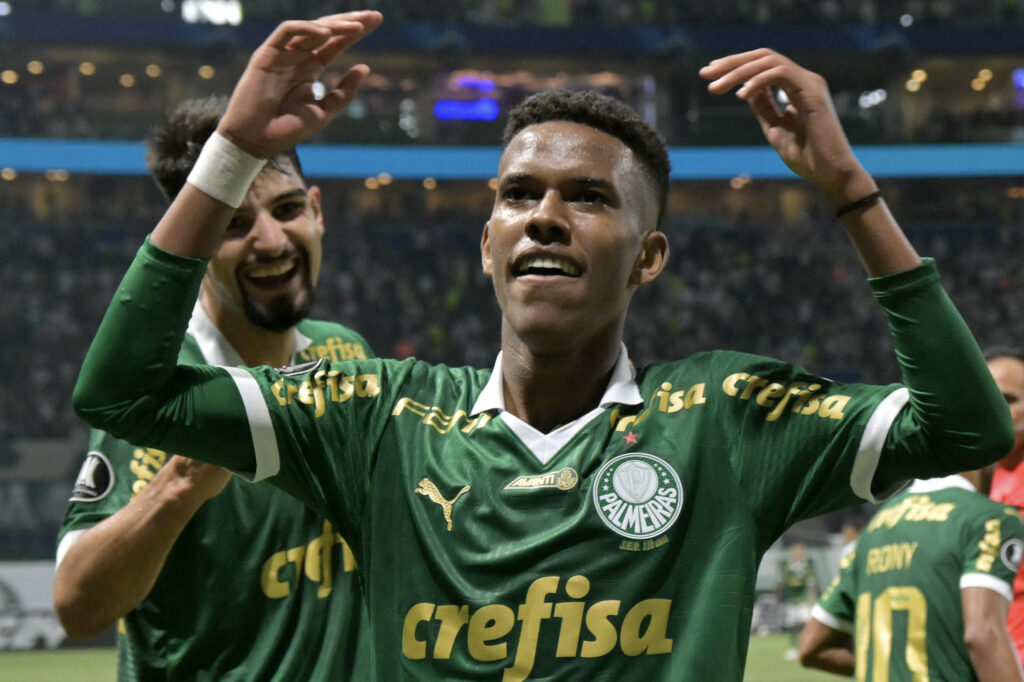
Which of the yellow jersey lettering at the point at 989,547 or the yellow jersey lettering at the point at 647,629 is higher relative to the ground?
the yellow jersey lettering at the point at 647,629

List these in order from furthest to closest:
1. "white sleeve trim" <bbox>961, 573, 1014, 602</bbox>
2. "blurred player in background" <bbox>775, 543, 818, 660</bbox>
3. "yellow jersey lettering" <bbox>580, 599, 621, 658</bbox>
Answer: "blurred player in background" <bbox>775, 543, 818, 660</bbox>
"white sleeve trim" <bbox>961, 573, 1014, 602</bbox>
"yellow jersey lettering" <bbox>580, 599, 621, 658</bbox>

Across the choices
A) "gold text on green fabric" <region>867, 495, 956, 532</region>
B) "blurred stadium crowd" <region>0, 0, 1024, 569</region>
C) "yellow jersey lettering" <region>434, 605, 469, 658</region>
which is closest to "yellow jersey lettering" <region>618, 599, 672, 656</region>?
"yellow jersey lettering" <region>434, 605, 469, 658</region>

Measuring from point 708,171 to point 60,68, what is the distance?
1575 cm

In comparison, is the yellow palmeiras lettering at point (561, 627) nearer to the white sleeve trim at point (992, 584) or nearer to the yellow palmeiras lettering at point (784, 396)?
the yellow palmeiras lettering at point (784, 396)

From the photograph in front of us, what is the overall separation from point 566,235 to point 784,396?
50 cm

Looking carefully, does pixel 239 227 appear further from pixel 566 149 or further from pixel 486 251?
pixel 566 149

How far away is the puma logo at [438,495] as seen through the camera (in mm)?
2166

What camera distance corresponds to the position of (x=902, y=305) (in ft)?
6.43

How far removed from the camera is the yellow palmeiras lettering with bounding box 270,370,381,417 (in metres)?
2.21

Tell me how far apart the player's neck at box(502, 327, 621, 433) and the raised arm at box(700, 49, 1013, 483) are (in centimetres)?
54

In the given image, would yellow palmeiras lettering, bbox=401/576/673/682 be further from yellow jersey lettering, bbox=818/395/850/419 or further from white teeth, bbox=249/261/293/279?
white teeth, bbox=249/261/293/279

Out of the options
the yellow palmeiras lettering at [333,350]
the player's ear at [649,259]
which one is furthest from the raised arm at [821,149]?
the yellow palmeiras lettering at [333,350]

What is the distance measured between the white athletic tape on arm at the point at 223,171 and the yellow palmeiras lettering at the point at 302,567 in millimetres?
984

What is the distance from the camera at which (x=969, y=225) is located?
2761cm
